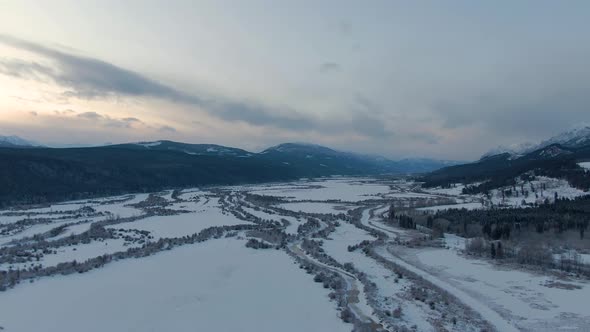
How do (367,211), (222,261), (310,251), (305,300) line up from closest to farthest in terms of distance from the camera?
1. (305,300)
2. (222,261)
3. (310,251)
4. (367,211)

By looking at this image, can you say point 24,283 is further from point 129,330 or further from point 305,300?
point 305,300

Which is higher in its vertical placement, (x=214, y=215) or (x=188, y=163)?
(x=188, y=163)

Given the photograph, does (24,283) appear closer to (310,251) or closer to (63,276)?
(63,276)

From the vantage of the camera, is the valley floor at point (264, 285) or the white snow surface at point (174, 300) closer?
the white snow surface at point (174, 300)

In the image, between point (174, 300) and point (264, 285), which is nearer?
point (174, 300)

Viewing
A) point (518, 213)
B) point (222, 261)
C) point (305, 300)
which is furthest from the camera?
point (518, 213)

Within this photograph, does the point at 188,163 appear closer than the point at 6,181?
No

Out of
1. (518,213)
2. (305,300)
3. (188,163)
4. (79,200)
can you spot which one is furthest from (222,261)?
(188,163)

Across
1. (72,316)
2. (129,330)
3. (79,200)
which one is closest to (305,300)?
(129,330)

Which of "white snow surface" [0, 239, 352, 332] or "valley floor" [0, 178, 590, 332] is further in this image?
"valley floor" [0, 178, 590, 332]
